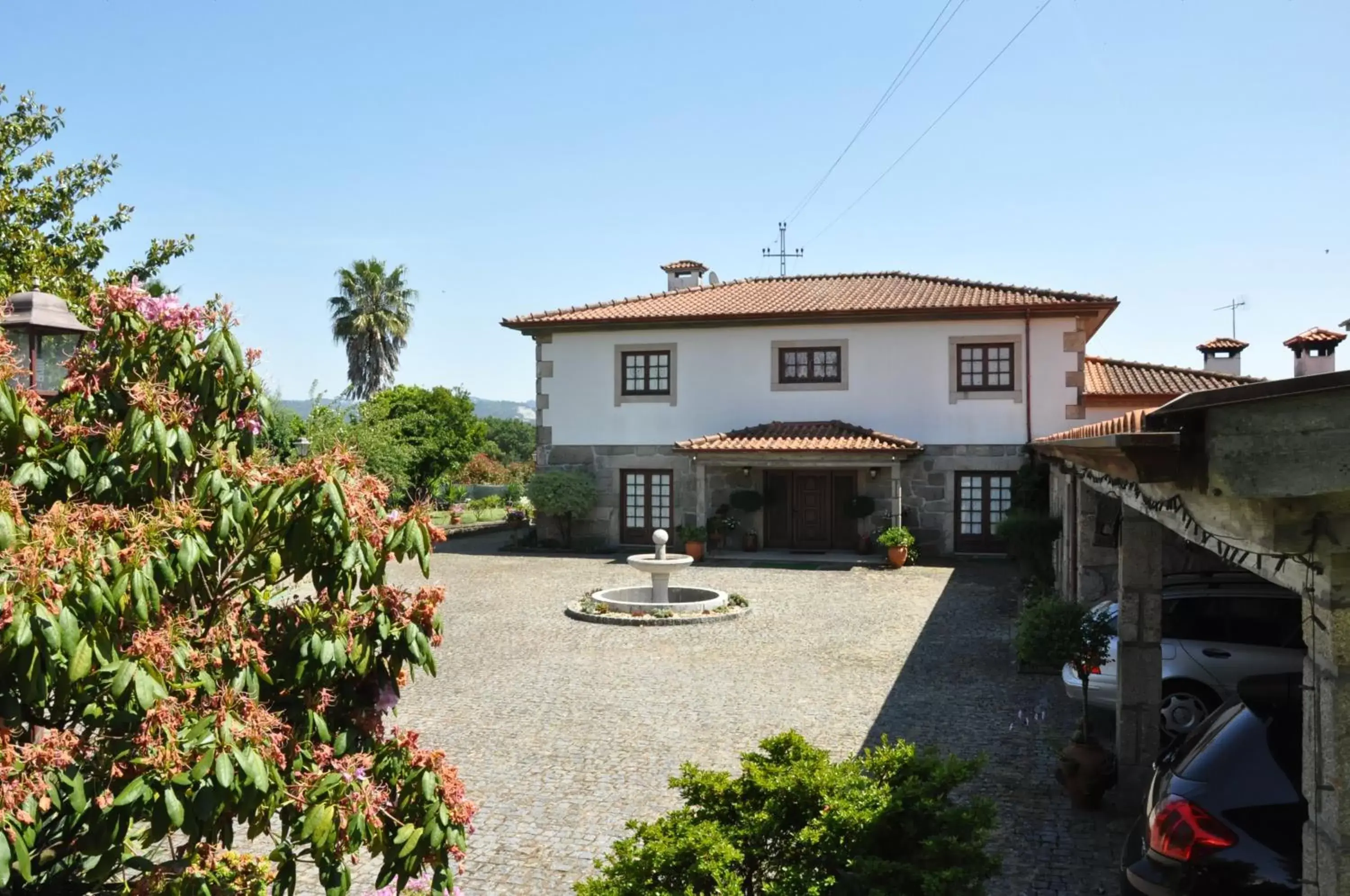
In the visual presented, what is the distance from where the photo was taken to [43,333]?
5.64 metres

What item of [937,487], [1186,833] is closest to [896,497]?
[937,487]

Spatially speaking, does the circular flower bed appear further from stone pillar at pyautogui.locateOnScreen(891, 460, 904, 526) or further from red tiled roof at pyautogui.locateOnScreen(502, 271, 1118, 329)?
red tiled roof at pyautogui.locateOnScreen(502, 271, 1118, 329)

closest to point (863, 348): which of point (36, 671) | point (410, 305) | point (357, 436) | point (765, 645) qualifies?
point (765, 645)

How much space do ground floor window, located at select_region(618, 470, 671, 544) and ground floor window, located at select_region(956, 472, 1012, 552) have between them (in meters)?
7.11

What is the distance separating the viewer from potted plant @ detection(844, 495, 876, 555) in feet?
74.0

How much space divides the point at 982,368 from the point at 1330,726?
20390 millimetres

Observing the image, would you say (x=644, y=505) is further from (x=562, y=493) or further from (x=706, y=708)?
(x=706, y=708)

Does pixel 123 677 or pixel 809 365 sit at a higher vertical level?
pixel 809 365

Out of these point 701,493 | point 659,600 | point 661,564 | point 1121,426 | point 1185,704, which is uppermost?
point 1121,426

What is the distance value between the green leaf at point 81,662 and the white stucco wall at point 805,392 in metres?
21.4

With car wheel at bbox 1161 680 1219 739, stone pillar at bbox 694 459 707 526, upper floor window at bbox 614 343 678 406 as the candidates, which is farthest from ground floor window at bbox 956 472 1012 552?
car wheel at bbox 1161 680 1219 739

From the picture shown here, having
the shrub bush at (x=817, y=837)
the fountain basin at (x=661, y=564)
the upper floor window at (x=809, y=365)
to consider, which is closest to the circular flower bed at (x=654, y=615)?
the fountain basin at (x=661, y=564)

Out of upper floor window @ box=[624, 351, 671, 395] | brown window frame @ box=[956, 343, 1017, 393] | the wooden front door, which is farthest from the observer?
upper floor window @ box=[624, 351, 671, 395]

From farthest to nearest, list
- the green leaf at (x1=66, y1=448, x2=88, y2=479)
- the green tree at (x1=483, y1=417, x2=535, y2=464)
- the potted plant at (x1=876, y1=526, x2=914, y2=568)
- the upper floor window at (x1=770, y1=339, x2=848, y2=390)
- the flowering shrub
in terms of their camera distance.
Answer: the green tree at (x1=483, y1=417, x2=535, y2=464) → the upper floor window at (x1=770, y1=339, x2=848, y2=390) → the potted plant at (x1=876, y1=526, x2=914, y2=568) → the green leaf at (x1=66, y1=448, x2=88, y2=479) → the flowering shrub
